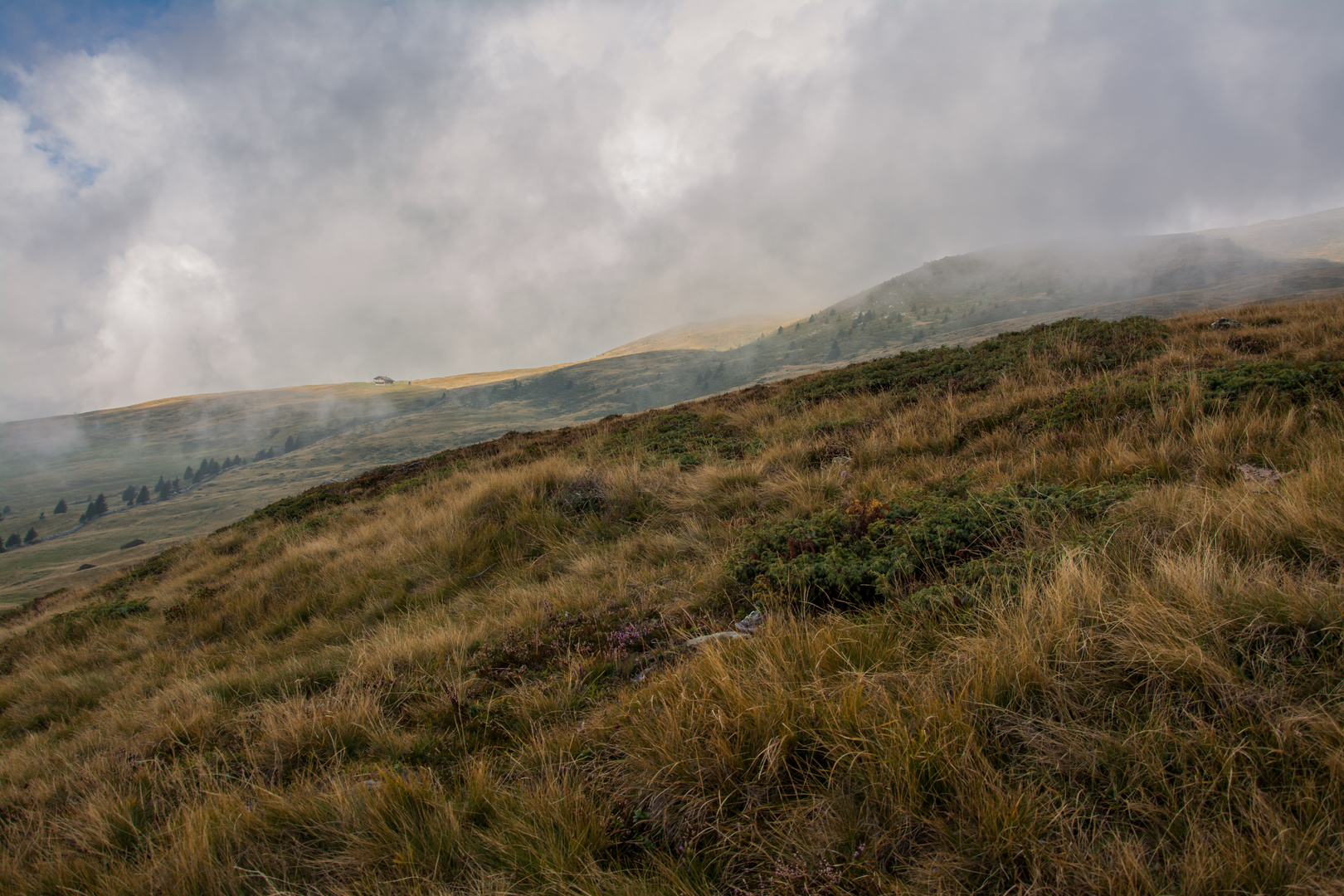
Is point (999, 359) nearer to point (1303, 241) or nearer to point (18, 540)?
point (18, 540)

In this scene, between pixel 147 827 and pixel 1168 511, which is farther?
pixel 1168 511

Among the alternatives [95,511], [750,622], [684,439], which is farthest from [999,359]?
[95,511]

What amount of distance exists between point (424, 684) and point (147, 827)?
4.04ft

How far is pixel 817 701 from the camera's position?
1927mm

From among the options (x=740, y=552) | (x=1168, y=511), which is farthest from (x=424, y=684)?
(x=1168, y=511)

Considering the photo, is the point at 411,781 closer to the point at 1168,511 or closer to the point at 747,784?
the point at 747,784

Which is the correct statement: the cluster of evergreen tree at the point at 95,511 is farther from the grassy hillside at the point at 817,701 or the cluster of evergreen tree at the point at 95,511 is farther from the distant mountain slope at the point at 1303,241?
the distant mountain slope at the point at 1303,241

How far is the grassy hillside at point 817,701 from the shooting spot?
1396 mm

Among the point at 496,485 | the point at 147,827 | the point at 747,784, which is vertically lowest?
the point at 147,827

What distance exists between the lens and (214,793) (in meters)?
2.35

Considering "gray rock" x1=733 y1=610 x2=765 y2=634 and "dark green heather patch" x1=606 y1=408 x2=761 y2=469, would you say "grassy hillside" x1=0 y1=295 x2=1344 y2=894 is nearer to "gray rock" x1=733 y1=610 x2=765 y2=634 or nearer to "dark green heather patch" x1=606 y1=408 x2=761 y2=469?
"gray rock" x1=733 y1=610 x2=765 y2=634

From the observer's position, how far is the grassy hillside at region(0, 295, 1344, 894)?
1.40 m

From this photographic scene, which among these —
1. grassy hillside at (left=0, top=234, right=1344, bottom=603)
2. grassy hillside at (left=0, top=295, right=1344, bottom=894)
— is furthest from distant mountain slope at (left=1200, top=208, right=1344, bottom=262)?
grassy hillside at (left=0, top=295, right=1344, bottom=894)

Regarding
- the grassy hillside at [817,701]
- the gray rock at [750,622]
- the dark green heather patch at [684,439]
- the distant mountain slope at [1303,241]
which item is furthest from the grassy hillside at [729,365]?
the gray rock at [750,622]
